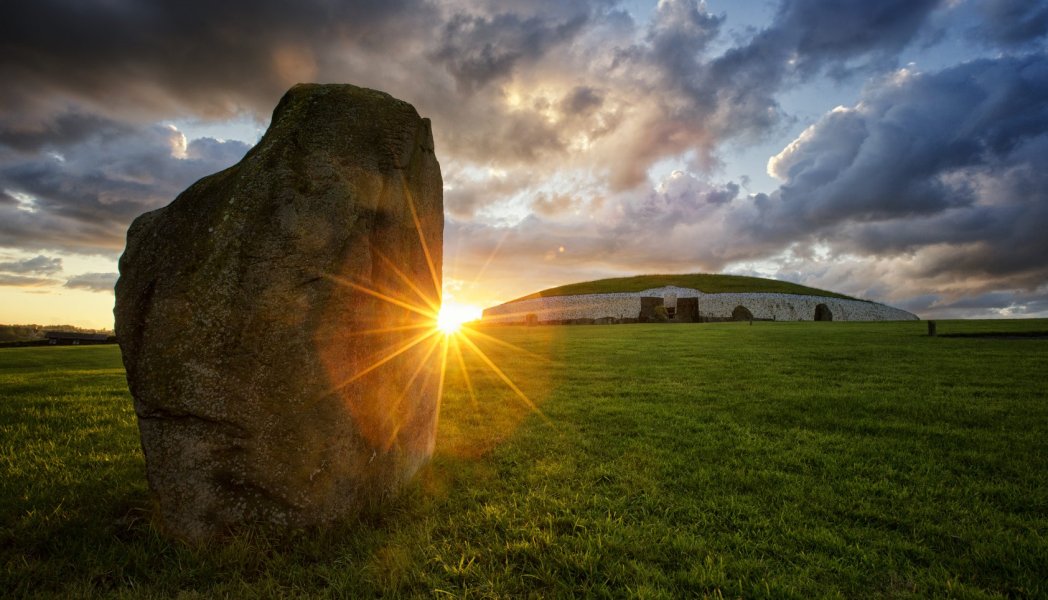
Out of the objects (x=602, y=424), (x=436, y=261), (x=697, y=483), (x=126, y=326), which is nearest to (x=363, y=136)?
(x=436, y=261)

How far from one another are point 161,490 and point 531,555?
309 centimetres

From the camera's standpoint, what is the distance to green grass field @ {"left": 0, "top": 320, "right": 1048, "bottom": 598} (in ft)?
11.8

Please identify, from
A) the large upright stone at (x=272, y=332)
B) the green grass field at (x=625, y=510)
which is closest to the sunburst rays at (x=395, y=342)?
the large upright stone at (x=272, y=332)

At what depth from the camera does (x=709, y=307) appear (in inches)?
2156

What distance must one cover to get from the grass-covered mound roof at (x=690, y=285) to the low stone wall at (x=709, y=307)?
7.04 meters

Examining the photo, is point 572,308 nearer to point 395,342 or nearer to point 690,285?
point 690,285

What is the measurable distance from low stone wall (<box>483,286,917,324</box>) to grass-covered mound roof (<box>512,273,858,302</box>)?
277 inches

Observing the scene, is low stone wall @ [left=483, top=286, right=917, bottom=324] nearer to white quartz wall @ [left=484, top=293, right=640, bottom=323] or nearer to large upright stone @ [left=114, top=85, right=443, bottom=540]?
white quartz wall @ [left=484, top=293, right=640, bottom=323]

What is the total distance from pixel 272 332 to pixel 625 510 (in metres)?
3.64

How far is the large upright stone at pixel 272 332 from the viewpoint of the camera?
3.82 m

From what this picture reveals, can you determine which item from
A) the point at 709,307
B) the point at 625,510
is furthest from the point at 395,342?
the point at 709,307

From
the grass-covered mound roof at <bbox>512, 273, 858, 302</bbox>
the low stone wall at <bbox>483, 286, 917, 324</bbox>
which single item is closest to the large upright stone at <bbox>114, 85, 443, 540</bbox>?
the low stone wall at <bbox>483, 286, 917, 324</bbox>

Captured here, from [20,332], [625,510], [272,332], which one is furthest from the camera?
[20,332]

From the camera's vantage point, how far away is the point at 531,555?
3.92 metres
